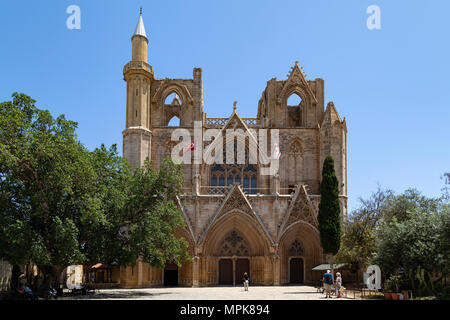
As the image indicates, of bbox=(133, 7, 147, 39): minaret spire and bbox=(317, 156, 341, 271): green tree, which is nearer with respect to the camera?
bbox=(317, 156, 341, 271): green tree

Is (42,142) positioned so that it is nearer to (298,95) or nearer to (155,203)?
(155,203)

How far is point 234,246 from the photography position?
127 ft

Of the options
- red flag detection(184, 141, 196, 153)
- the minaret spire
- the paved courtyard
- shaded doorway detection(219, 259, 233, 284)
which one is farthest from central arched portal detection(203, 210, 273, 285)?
the minaret spire

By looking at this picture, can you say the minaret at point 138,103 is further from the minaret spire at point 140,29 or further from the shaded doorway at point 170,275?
the shaded doorway at point 170,275

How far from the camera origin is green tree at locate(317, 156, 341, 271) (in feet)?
106

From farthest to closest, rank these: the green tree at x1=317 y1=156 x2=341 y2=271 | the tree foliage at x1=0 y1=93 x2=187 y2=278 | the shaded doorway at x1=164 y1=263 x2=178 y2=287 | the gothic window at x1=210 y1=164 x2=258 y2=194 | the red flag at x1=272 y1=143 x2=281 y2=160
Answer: the gothic window at x1=210 y1=164 x2=258 y2=194 → the red flag at x1=272 y1=143 x2=281 y2=160 → the shaded doorway at x1=164 y1=263 x2=178 y2=287 → the green tree at x1=317 y1=156 x2=341 y2=271 → the tree foliage at x1=0 y1=93 x2=187 y2=278

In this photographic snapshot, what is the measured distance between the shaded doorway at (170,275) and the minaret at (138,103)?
8173 mm

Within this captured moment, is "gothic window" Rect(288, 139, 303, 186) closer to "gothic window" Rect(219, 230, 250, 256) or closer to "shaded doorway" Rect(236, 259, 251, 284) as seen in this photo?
"gothic window" Rect(219, 230, 250, 256)

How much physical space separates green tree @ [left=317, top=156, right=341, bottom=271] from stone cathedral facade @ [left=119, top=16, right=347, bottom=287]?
4.47 meters

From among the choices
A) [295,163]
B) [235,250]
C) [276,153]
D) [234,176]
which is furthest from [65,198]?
[295,163]

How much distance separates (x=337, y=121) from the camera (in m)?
40.7

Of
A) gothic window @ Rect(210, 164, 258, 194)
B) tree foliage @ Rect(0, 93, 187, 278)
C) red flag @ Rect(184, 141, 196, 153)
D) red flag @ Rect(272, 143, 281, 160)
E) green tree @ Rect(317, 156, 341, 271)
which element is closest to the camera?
tree foliage @ Rect(0, 93, 187, 278)

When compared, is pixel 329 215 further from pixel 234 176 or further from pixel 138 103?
pixel 138 103

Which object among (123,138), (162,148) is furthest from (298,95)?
(123,138)
